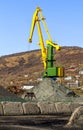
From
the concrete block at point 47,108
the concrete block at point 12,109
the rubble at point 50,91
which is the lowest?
the rubble at point 50,91

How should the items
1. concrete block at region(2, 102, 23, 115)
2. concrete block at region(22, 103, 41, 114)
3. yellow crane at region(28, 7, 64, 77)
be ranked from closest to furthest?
concrete block at region(2, 102, 23, 115) → concrete block at region(22, 103, 41, 114) → yellow crane at region(28, 7, 64, 77)

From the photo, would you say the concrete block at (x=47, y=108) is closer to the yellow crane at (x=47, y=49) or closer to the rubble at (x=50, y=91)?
the rubble at (x=50, y=91)

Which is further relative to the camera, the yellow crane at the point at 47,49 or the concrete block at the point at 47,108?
the yellow crane at the point at 47,49

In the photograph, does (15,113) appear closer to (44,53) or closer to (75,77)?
(44,53)

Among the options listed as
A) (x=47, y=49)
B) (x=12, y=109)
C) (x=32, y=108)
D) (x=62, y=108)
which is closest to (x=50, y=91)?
(x=47, y=49)

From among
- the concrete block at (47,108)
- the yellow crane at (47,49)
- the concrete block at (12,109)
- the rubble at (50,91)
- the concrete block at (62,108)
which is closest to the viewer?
the concrete block at (12,109)

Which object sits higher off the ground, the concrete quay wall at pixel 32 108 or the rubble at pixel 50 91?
the concrete quay wall at pixel 32 108

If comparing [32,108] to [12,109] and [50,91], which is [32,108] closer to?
[12,109]

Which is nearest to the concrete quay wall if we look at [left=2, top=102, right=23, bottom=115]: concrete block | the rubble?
[left=2, top=102, right=23, bottom=115]: concrete block

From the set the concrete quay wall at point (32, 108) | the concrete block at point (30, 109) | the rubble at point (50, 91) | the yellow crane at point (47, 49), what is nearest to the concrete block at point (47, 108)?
the concrete quay wall at point (32, 108)

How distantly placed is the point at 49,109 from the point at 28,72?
178 m

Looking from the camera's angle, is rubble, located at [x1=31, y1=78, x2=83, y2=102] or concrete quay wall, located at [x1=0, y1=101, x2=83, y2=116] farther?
rubble, located at [x1=31, y1=78, x2=83, y2=102]

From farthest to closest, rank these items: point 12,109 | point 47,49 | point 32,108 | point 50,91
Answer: point 47,49, point 50,91, point 32,108, point 12,109

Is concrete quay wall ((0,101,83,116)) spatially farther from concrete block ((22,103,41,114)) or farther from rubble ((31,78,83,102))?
rubble ((31,78,83,102))
